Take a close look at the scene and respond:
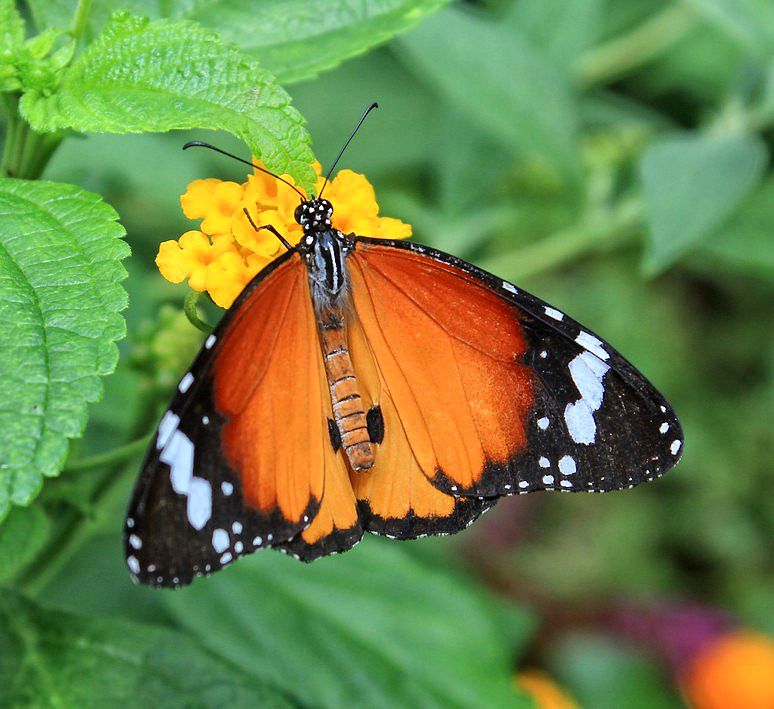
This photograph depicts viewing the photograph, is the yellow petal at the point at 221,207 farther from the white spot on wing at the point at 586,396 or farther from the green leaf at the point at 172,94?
the white spot on wing at the point at 586,396

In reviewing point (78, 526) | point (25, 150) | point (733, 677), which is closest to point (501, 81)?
point (25, 150)

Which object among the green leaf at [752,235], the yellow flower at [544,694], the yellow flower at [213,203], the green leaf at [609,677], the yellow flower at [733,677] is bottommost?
the green leaf at [609,677]

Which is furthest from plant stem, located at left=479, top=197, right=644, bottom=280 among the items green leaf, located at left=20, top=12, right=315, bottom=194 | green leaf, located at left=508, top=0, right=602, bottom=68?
green leaf, located at left=20, top=12, right=315, bottom=194

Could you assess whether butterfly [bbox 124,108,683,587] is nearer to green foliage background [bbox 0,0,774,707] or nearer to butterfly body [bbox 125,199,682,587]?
butterfly body [bbox 125,199,682,587]

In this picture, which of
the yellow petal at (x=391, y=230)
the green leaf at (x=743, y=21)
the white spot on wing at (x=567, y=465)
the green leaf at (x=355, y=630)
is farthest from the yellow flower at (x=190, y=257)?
the green leaf at (x=743, y=21)

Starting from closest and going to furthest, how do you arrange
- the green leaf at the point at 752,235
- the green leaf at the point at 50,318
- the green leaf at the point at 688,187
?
1. the green leaf at the point at 50,318
2. the green leaf at the point at 688,187
3. the green leaf at the point at 752,235
